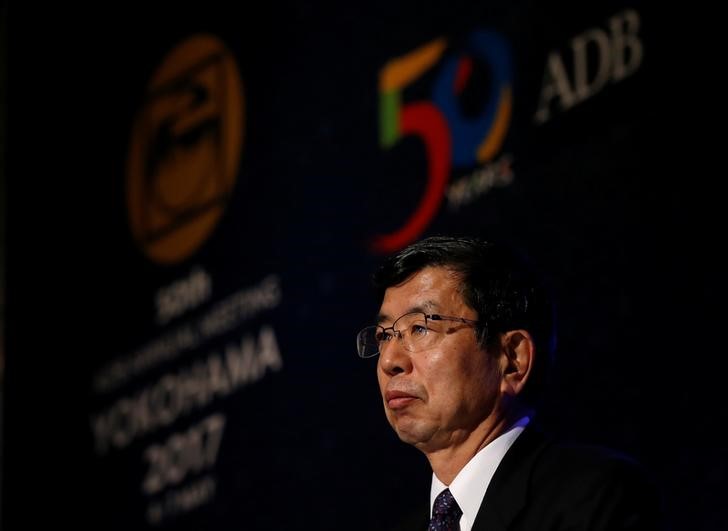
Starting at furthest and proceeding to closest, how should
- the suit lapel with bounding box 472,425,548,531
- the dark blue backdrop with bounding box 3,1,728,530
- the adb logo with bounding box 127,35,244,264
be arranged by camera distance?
the adb logo with bounding box 127,35,244,264 → the dark blue backdrop with bounding box 3,1,728,530 → the suit lapel with bounding box 472,425,548,531

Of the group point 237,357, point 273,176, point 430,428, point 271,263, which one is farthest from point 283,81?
point 430,428

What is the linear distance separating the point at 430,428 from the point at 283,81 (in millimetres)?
2131

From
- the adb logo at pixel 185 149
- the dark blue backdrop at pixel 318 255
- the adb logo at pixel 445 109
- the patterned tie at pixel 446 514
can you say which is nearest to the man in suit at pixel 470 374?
the patterned tie at pixel 446 514

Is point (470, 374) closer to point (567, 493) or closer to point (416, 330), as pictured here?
point (416, 330)

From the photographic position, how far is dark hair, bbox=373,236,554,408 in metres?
2.17

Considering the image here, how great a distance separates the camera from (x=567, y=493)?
190 cm

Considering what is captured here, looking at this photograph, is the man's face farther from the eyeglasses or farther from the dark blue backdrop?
the dark blue backdrop

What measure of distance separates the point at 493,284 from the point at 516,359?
14 cm

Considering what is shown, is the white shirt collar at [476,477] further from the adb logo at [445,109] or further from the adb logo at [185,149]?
the adb logo at [185,149]

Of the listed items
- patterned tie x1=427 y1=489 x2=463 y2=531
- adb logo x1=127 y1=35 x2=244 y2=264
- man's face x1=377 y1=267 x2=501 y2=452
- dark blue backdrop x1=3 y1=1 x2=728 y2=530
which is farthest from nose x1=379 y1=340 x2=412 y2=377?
adb logo x1=127 y1=35 x2=244 y2=264

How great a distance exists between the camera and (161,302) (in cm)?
432

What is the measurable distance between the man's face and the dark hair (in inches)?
1.0

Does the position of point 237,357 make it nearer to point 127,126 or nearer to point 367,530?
point 367,530

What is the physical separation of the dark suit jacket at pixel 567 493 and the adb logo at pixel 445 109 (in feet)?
4.07
